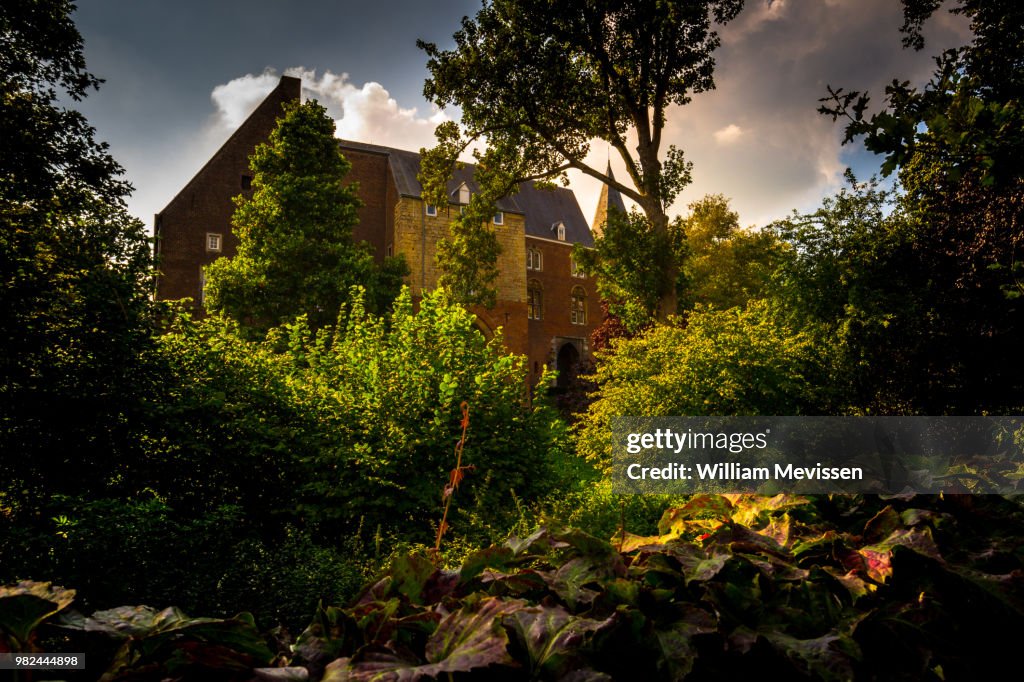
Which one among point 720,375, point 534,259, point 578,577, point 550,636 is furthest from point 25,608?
point 534,259

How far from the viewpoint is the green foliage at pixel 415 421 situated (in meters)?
7.56

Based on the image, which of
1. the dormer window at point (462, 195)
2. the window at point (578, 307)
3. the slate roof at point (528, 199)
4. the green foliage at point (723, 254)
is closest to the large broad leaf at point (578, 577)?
the green foliage at point (723, 254)

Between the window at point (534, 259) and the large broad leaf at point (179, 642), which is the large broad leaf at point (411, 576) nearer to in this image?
the large broad leaf at point (179, 642)

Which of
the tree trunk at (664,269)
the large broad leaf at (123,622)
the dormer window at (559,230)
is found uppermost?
the dormer window at (559,230)

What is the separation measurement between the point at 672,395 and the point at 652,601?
9749mm

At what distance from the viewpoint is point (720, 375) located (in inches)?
422

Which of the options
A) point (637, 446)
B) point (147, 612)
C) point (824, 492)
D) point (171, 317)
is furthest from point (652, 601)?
point (637, 446)

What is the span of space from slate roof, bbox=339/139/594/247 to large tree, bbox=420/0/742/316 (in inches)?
839

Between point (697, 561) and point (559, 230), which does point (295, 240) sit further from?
point (559, 230)

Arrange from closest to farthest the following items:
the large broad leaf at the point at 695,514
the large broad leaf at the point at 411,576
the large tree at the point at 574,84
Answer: the large broad leaf at the point at 411,576 → the large broad leaf at the point at 695,514 → the large tree at the point at 574,84

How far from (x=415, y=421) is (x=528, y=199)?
153 feet

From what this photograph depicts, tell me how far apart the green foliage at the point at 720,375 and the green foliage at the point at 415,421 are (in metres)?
2.57

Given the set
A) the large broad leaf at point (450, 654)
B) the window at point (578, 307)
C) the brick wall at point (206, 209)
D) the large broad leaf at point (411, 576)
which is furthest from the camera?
the window at point (578, 307)

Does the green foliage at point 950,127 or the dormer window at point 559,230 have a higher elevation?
the dormer window at point 559,230
